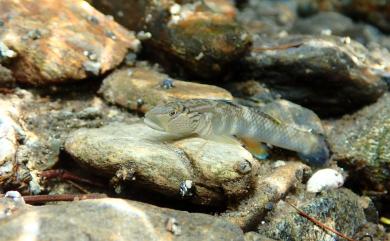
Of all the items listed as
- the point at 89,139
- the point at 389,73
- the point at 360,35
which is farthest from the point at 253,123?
the point at 360,35

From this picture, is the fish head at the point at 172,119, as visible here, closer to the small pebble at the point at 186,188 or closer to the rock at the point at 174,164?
the rock at the point at 174,164

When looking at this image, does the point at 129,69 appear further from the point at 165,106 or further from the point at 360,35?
the point at 360,35

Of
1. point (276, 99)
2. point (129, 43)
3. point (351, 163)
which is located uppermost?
point (129, 43)

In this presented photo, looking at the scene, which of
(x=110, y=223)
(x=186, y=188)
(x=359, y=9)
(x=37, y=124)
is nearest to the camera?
(x=110, y=223)

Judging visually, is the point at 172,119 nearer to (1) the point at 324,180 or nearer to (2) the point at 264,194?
(2) the point at 264,194

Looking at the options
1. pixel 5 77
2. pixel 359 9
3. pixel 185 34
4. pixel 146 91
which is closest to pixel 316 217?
pixel 146 91

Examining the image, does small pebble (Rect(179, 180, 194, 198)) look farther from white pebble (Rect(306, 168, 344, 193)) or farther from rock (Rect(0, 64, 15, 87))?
rock (Rect(0, 64, 15, 87))
